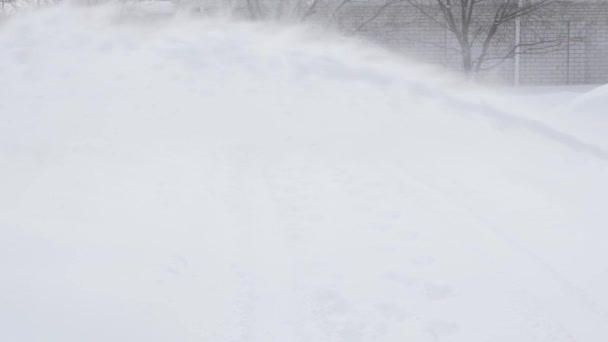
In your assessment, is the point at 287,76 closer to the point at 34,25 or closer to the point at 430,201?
the point at 34,25

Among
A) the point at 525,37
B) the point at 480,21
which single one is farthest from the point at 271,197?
the point at 525,37

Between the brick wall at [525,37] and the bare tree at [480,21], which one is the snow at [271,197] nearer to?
the bare tree at [480,21]

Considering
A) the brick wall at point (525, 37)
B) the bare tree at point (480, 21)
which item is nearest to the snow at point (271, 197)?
the bare tree at point (480, 21)

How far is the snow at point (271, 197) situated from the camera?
4145mm

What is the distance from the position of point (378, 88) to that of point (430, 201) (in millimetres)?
3397

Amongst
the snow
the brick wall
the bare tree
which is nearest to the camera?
the snow

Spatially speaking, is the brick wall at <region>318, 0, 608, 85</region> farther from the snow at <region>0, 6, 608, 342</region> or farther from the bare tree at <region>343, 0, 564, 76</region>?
the snow at <region>0, 6, 608, 342</region>

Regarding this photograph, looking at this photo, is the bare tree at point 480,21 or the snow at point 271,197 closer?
the snow at point 271,197

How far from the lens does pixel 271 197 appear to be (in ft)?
20.8

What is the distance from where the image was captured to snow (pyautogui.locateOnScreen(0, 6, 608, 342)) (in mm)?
4145

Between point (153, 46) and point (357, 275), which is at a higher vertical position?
point (153, 46)

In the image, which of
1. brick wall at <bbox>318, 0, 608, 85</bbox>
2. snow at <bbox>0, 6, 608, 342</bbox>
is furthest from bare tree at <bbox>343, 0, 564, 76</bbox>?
snow at <bbox>0, 6, 608, 342</bbox>

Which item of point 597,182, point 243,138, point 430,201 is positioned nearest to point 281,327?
point 430,201

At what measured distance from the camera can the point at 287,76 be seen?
30.0ft
